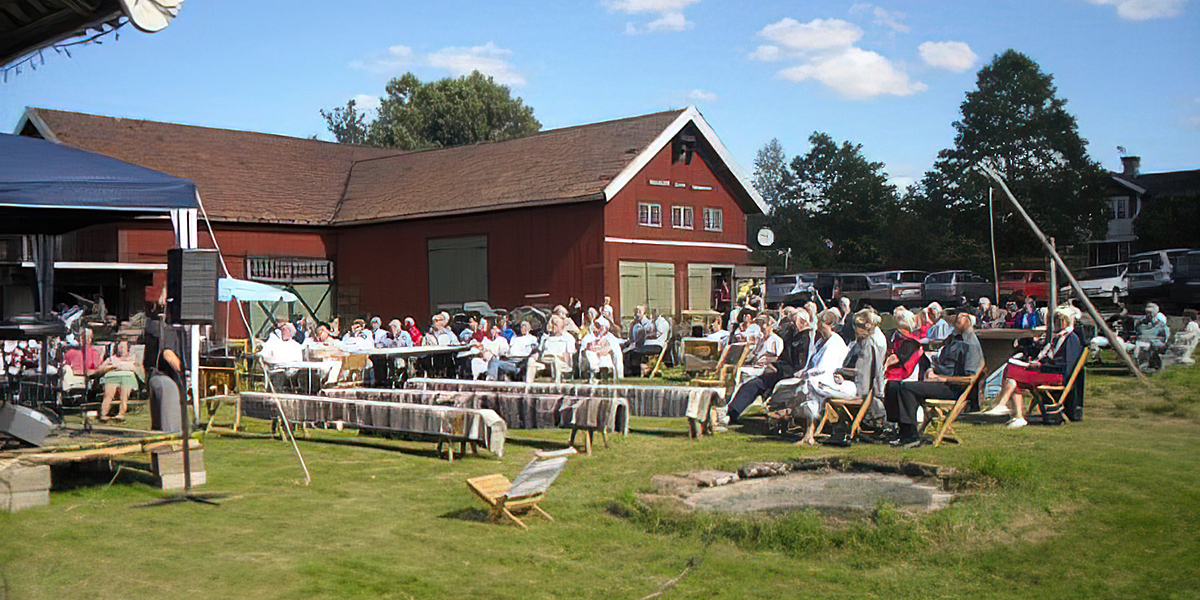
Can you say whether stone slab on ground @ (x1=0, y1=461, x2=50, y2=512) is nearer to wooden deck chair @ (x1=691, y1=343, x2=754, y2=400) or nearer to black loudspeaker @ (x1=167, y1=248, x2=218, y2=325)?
black loudspeaker @ (x1=167, y1=248, x2=218, y2=325)

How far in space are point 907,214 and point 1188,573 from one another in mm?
48636

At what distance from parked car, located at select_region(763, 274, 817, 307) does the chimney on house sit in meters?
27.1

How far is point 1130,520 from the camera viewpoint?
21.9 feet

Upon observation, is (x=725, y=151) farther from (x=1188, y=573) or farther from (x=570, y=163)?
(x=1188, y=573)

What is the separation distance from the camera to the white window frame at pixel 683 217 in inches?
1018

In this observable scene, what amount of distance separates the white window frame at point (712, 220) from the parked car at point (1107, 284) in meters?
12.3

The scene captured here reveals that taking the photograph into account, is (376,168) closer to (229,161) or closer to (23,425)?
(229,161)

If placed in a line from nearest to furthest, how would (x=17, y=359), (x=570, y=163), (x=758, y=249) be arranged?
1. (x=17, y=359)
2. (x=570, y=163)
3. (x=758, y=249)

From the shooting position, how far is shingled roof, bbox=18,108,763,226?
2488 cm

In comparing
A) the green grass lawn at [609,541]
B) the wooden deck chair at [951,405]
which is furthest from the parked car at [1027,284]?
the green grass lawn at [609,541]

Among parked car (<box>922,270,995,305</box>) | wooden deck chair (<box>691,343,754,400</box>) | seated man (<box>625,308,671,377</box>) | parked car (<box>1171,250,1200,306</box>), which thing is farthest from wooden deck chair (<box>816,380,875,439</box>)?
parked car (<box>922,270,995,305</box>)

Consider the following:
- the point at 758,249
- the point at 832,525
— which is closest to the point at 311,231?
the point at 832,525

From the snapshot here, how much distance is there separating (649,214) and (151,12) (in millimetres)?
18377

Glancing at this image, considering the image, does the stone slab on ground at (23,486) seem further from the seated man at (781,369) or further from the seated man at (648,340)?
the seated man at (648,340)
